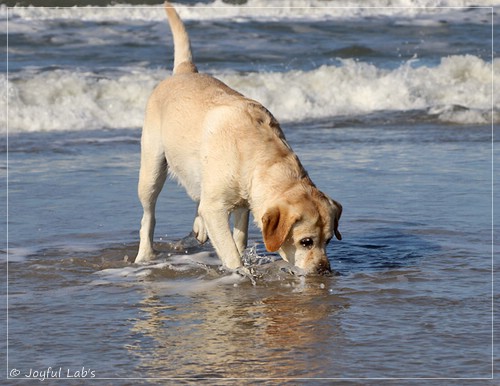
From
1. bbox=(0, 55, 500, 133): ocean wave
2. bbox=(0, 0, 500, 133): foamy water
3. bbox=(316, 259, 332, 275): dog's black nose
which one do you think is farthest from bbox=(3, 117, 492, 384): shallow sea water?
bbox=(0, 0, 500, 133): foamy water

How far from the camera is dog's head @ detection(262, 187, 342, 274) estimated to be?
5.99 m

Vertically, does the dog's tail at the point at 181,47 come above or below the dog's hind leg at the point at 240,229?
above

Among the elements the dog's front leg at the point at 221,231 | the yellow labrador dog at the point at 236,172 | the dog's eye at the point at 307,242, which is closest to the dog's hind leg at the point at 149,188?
the yellow labrador dog at the point at 236,172

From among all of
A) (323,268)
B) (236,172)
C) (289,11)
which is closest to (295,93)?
(289,11)

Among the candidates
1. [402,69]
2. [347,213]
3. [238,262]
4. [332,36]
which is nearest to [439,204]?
[347,213]

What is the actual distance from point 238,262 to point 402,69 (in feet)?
36.6

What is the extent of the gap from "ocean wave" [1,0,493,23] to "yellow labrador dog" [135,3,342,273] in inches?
569

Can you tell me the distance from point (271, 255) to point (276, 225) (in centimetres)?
145

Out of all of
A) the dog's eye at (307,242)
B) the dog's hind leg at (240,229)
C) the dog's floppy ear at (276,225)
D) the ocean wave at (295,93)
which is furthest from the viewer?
the ocean wave at (295,93)

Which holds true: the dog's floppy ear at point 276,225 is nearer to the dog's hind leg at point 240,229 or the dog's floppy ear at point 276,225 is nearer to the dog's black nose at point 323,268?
the dog's black nose at point 323,268

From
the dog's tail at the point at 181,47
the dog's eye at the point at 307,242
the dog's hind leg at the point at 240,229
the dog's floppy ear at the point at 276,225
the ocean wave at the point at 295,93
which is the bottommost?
the ocean wave at the point at 295,93

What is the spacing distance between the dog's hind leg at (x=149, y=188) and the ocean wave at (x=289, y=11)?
1405 cm

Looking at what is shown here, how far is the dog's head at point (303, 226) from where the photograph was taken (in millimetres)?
5992

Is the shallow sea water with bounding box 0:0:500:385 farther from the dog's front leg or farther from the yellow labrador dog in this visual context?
the yellow labrador dog
